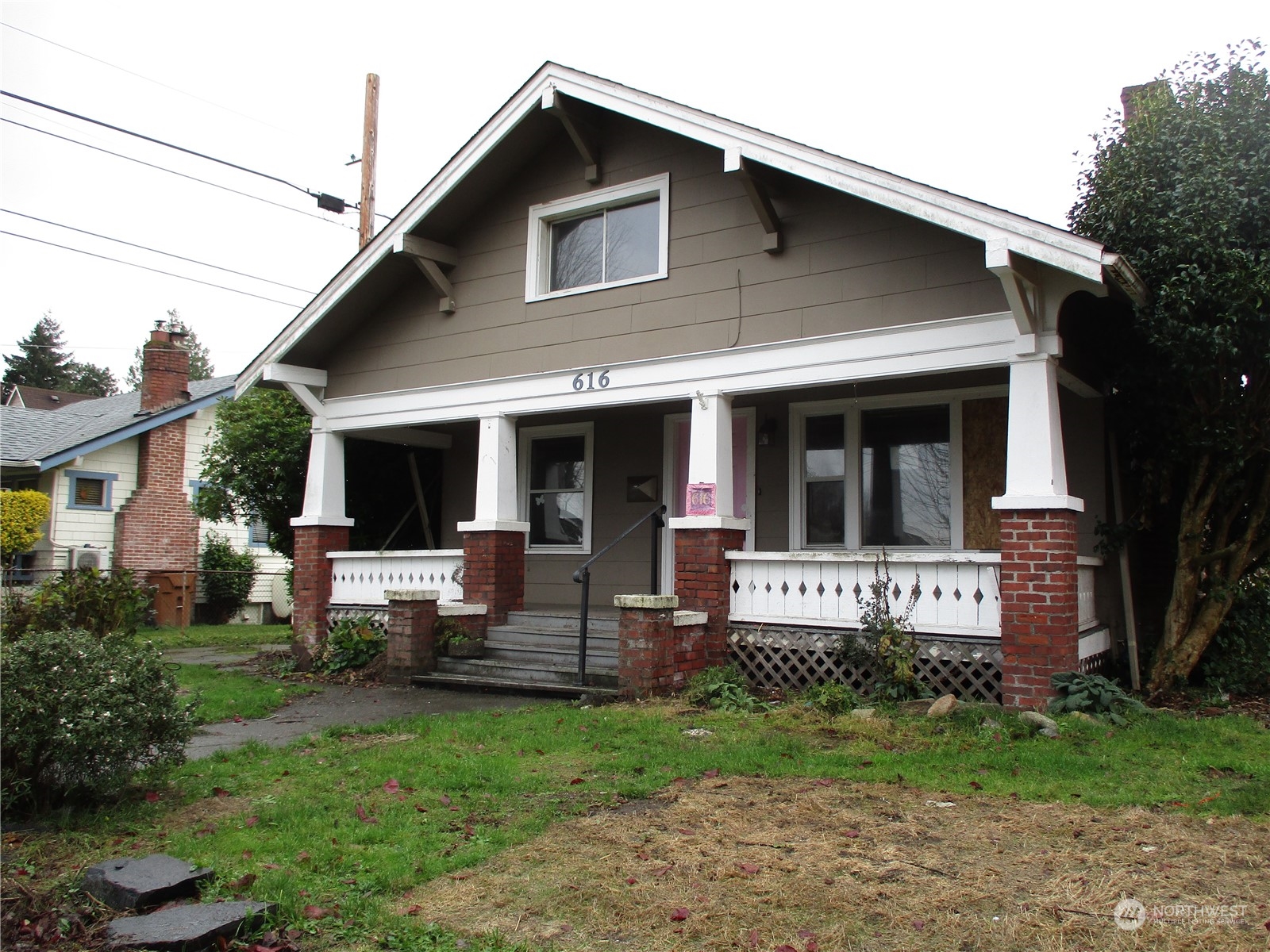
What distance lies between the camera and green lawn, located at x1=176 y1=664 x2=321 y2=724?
8.89 metres

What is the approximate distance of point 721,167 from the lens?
978 cm

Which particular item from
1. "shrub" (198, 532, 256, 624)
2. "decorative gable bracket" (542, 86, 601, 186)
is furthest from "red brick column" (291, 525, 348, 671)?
"shrub" (198, 532, 256, 624)

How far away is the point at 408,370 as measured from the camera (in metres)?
12.0

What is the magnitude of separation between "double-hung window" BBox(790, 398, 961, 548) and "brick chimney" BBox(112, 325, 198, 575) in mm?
16643

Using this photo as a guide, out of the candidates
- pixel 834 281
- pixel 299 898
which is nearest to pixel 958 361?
pixel 834 281

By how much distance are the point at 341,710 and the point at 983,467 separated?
650 centimetres

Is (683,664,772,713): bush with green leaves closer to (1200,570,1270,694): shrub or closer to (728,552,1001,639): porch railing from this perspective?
(728,552,1001,639): porch railing

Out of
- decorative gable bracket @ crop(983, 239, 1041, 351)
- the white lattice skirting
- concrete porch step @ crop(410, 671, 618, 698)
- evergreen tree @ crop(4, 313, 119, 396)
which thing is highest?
evergreen tree @ crop(4, 313, 119, 396)

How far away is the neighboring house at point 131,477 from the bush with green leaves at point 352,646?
1005 centimetres

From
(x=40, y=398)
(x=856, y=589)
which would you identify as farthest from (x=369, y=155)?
(x=40, y=398)

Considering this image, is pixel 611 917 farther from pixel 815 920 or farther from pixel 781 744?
pixel 781 744

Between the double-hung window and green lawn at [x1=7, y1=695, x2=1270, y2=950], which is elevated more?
the double-hung window

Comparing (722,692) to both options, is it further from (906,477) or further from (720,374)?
(906,477)

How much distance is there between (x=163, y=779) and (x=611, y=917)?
128 inches
